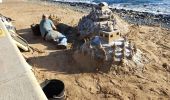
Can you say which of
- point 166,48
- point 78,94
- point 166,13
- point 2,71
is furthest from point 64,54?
point 166,13

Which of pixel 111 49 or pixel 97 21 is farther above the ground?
pixel 97 21

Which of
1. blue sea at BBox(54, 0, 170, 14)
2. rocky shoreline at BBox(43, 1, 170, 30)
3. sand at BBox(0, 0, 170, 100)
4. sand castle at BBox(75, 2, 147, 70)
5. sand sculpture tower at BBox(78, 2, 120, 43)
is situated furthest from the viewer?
blue sea at BBox(54, 0, 170, 14)

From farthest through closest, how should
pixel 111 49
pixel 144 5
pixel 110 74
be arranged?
pixel 144 5, pixel 111 49, pixel 110 74

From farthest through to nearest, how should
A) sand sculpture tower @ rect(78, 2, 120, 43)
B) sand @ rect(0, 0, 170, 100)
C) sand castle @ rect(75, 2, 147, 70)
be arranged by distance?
sand sculpture tower @ rect(78, 2, 120, 43) < sand castle @ rect(75, 2, 147, 70) < sand @ rect(0, 0, 170, 100)

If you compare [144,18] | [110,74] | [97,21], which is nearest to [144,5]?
[144,18]

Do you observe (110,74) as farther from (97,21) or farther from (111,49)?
(97,21)

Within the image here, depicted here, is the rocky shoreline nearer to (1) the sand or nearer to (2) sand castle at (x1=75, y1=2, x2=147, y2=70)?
(1) the sand

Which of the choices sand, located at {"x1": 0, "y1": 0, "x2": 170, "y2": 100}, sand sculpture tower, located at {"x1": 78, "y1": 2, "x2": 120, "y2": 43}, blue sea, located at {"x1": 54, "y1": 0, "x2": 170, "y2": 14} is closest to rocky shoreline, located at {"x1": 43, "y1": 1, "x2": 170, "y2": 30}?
blue sea, located at {"x1": 54, "y1": 0, "x2": 170, "y2": 14}

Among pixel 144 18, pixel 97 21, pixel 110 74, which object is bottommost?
pixel 110 74

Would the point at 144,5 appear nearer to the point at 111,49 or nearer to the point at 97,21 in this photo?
the point at 97,21

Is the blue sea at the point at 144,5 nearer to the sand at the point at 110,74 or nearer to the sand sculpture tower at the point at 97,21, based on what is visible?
the sand at the point at 110,74

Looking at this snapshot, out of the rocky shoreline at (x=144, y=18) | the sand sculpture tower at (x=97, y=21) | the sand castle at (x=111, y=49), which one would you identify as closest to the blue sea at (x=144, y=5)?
the rocky shoreline at (x=144, y=18)

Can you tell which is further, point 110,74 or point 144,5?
point 144,5

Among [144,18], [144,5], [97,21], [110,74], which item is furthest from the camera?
[144,5]
